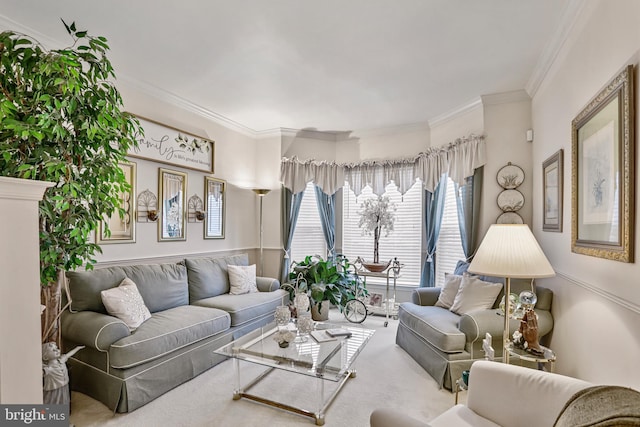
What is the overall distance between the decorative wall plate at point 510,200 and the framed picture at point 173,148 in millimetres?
3550

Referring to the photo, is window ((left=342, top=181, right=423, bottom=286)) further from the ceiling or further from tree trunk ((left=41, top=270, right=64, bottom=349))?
tree trunk ((left=41, top=270, right=64, bottom=349))

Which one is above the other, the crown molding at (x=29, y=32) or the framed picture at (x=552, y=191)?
the crown molding at (x=29, y=32)

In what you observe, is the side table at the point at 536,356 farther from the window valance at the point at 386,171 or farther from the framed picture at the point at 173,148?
the framed picture at the point at 173,148

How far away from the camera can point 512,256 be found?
1.86 m

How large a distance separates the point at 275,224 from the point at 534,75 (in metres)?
3.67

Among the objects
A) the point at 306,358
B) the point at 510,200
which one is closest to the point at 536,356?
the point at 306,358

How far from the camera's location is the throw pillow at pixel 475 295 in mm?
2898

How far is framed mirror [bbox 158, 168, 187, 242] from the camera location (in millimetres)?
3574

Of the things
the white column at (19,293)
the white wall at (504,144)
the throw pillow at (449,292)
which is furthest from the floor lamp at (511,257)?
the white column at (19,293)

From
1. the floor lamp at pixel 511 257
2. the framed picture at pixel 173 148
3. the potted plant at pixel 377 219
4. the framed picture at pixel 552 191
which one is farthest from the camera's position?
the potted plant at pixel 377 219

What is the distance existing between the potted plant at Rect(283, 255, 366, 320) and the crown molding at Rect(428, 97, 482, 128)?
7.58 ft

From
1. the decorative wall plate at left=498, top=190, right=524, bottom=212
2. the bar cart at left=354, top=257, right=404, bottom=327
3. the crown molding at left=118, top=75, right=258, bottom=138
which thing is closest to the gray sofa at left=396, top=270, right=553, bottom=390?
the decorative wall plate at left=498, top=190, right=524, bottom=212

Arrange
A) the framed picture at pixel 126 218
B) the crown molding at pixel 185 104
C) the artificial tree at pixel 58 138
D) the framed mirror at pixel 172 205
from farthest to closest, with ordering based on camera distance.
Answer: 1. the framed mirror at pixel 172 205
2. the crown molding at pixel 185 104
3. the framed picture at pixel 126 218
4. the artificial tree at pixel 58 138

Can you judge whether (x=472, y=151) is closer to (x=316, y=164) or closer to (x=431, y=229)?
(x=431, y=229)
